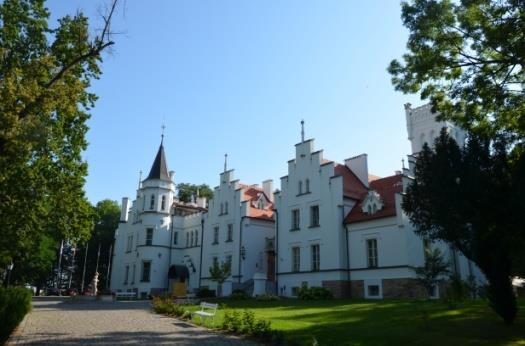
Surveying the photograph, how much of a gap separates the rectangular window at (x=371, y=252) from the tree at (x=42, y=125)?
59.0 ft

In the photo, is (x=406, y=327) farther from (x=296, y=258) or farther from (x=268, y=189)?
(x=268, y=189)

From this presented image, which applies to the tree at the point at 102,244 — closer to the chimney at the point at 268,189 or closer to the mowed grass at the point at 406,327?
the chimney at the point at 268,189

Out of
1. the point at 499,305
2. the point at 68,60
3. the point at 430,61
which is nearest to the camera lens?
the point at 499,305

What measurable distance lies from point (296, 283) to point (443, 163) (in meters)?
22.4

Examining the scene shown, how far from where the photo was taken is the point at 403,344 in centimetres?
1158

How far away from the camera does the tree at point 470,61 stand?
12.7 meters

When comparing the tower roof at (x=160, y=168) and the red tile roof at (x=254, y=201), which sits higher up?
the tower roof at (x=160, y=168)

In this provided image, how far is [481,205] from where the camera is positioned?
40.9 feet

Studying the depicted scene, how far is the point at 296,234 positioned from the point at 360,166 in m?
7.85

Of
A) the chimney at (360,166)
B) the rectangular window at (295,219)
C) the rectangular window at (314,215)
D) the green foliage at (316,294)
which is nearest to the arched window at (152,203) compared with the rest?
the rectangular window at (295,219)

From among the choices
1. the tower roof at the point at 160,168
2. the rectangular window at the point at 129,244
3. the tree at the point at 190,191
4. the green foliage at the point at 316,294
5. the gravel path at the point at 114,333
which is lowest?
the gravel path at the point at 114,333

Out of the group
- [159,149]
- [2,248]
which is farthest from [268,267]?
[2,248]

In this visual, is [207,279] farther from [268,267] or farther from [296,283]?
[296,283]

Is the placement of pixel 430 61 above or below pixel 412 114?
below
